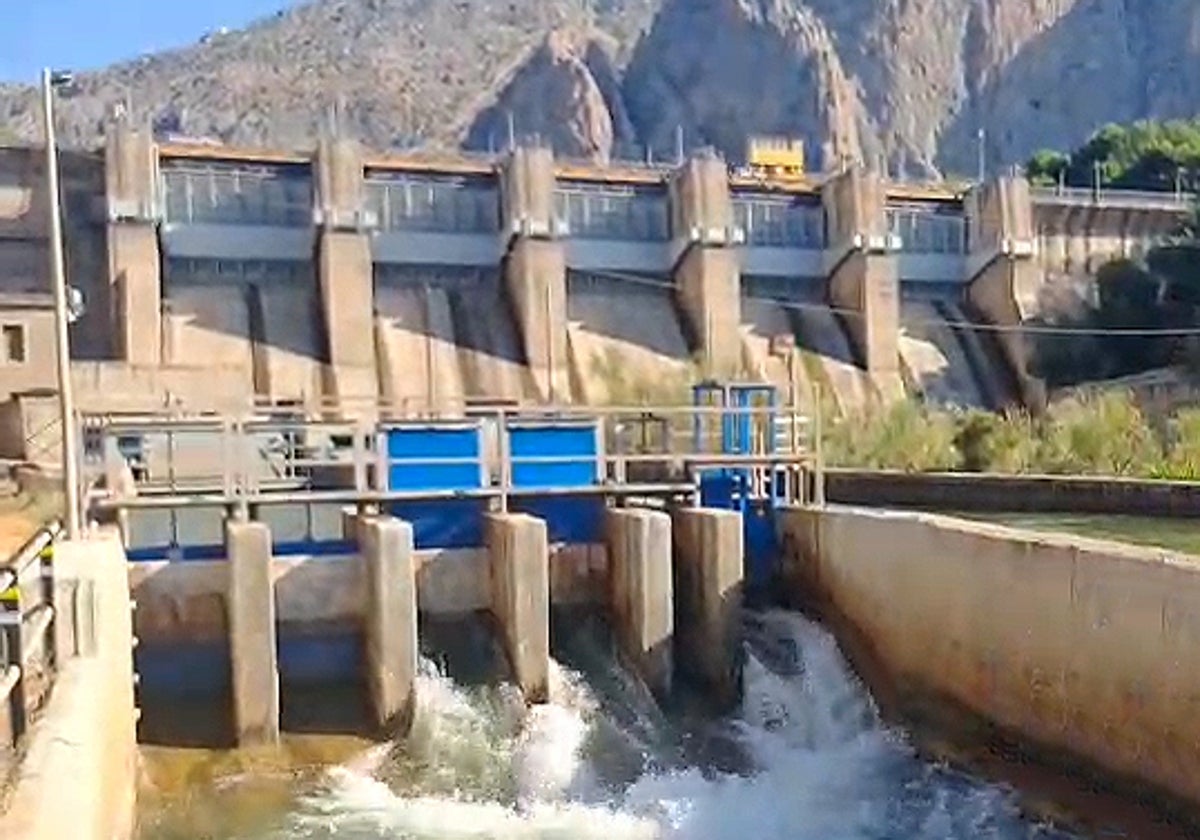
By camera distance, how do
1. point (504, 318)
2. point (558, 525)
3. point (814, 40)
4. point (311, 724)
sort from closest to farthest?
point (311, 724) < point (558, 525) < point (504, 318) < point (814, 40)

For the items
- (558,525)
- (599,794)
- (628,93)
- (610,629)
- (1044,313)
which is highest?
(628,93)

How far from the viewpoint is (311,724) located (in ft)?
39.1

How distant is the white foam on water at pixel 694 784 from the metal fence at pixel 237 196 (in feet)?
83.1

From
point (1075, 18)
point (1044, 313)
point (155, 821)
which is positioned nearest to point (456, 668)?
point (155, 821)

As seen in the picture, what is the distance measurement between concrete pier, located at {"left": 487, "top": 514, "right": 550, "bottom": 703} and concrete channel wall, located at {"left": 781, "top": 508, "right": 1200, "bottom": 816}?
2.93m

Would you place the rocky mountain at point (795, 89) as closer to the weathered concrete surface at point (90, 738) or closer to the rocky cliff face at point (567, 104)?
the rocky cliff face at point (567, 104)

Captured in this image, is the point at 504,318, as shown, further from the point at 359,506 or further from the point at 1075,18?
the point at 1075,18

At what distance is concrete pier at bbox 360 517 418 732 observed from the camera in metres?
11.8

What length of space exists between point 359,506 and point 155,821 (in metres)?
4.05

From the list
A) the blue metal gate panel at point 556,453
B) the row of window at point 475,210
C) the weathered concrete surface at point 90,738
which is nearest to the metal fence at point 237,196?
the row of window at point 475,210

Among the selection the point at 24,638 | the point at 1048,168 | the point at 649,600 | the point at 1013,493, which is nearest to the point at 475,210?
the point at 1013,493

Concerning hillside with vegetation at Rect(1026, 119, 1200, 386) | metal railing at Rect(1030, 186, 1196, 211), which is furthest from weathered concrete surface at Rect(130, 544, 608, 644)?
metal railing at Rect(1030, 186, 1196, 211)

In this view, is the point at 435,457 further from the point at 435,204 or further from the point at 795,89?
the point at 795,89

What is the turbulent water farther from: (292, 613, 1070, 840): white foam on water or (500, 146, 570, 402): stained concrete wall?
(500, 146, 570, 402): stained concrete wall
